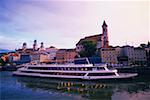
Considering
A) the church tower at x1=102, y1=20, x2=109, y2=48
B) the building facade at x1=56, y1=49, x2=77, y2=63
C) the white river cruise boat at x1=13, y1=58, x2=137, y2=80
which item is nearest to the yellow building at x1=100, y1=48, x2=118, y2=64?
the church tower at x1=102, y1=20, x2=109, y2=48

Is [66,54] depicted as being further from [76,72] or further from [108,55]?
[76,72]

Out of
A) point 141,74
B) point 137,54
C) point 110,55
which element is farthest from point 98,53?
point 141,74

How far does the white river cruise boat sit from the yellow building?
61.5 feet

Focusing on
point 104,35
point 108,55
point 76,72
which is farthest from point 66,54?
point 76,72

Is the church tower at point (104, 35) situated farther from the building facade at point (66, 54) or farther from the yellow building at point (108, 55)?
the building facade at point (66, 54)

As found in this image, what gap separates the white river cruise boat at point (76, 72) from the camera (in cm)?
2228

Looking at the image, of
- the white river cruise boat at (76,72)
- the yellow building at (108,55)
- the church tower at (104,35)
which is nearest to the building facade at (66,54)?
the church tower at (104,35)

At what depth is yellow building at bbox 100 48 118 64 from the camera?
44278mm

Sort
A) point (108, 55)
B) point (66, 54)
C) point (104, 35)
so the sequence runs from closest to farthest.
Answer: point (108, 55) → point (104, 35) → point (66, 54)

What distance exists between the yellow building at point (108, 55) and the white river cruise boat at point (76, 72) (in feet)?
61.5

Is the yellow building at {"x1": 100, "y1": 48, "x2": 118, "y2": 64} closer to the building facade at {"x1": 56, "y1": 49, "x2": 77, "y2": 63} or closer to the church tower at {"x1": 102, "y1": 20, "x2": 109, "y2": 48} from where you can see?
the church tower at {"x1": 102, "y1": 20, "x2": 109, "y2": 48}

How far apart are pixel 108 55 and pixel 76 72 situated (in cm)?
2221

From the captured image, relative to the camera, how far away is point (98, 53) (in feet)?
153

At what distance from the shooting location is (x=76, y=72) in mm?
24016
